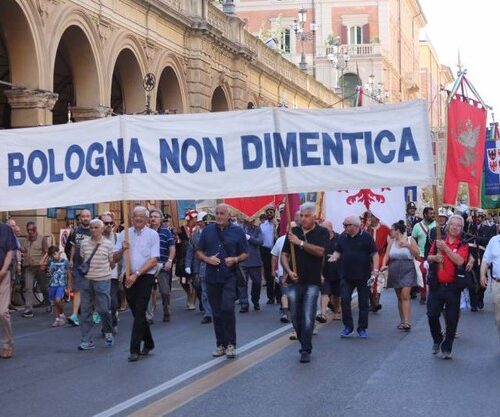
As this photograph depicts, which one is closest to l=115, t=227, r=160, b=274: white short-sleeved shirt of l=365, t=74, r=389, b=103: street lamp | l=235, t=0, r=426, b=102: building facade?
l=365, t=74, r=389, b=103: street lamp

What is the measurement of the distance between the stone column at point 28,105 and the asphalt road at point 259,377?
7432 mm

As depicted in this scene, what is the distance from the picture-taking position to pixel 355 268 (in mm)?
14234

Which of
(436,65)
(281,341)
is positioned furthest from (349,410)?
(436,65)

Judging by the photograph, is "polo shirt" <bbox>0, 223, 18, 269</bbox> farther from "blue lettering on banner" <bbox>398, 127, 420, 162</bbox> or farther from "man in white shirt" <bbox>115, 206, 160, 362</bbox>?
"blue lettering on banner" <bbox>398, 127, 420, 162</bbox>

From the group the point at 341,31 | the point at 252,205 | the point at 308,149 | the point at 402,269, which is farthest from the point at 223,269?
the point at 341,31

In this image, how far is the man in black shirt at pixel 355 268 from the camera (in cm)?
1409

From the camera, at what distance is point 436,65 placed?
13925 cm

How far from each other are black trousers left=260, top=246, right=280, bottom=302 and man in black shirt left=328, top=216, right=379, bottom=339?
5994 millimetres

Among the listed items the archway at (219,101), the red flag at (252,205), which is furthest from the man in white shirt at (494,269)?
the archway at (219,101)

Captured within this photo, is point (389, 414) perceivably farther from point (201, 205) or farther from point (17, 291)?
point (201, 205)

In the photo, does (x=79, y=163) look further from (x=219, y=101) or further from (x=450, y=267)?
(x=219, y=101)

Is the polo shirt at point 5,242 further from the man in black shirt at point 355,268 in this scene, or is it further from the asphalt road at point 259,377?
the man in black shirt at point 355,268

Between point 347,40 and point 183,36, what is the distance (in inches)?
2029

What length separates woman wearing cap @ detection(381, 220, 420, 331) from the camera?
15117 mm
